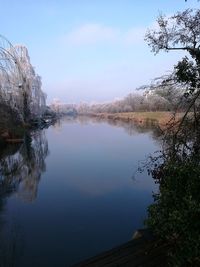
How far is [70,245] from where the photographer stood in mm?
9812

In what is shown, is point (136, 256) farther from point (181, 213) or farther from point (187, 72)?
point (187, 72)

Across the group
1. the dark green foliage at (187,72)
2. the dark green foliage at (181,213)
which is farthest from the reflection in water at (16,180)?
the dark green foliage at (187,72)

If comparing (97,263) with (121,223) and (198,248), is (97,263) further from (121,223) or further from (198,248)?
(121,223)

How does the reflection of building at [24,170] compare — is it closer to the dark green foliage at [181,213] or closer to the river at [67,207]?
the river at [67,207]

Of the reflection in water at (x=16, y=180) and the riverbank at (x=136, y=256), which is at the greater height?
the riverbank at (x=136, y=256)

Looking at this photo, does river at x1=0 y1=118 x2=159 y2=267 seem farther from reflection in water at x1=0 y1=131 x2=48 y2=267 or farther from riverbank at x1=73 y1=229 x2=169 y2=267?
riverbank at x1=73 y1=229 x2=169 y2=267

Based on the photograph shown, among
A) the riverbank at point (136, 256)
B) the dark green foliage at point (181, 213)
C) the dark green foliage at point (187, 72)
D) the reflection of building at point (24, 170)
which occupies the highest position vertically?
the dark green foliage at point (187, 72)

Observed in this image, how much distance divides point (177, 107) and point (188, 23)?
201 centimetres

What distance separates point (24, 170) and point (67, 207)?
8.26 metres

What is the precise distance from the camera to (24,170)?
2088 centimetres

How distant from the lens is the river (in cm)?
956

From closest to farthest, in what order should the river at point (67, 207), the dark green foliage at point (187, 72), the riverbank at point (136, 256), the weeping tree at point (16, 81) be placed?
the riverbank at point (136, 256), the dark green foliage at point (187, 72), the river at point (67, 207), the weeping tree at point (16, 81)

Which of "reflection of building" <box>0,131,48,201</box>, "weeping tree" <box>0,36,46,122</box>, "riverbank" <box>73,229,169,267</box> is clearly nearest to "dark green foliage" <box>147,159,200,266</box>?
"riverbank" <box>73,229,169,267</box>

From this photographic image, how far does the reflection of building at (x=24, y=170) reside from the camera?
1617cm
